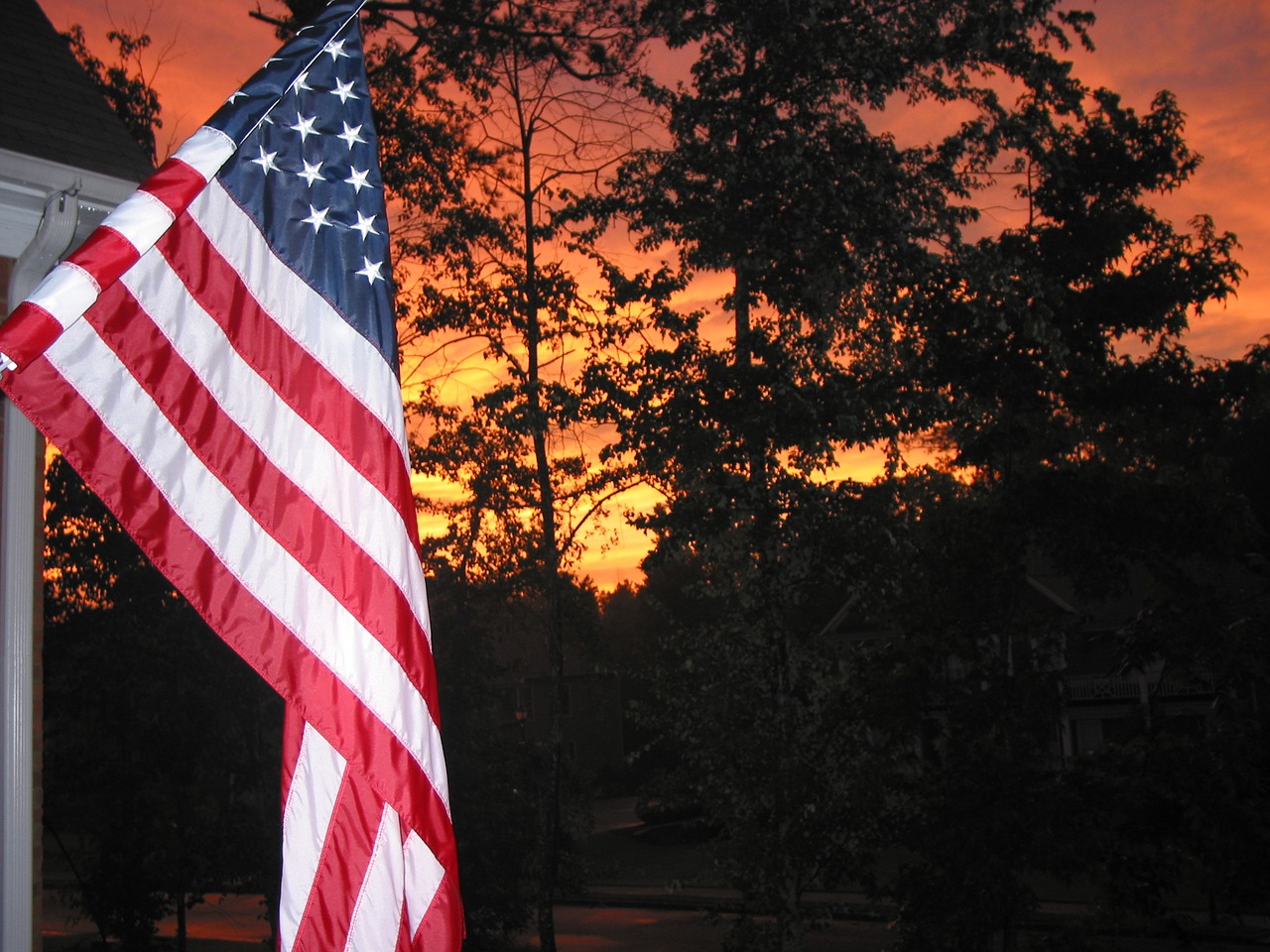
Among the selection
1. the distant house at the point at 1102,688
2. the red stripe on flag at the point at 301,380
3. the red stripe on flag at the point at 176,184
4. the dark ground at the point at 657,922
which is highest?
the red stripe on flag at the point at 176,184

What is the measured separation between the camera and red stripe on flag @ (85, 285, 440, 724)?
11.0 feet

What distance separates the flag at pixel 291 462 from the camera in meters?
3.30

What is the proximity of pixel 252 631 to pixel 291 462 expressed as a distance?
524 mm

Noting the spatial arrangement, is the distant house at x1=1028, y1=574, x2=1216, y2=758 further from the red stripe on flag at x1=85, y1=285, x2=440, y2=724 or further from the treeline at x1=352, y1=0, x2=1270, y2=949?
the red stripe on flag at x1=85, y1=285, x2=440, y2=724

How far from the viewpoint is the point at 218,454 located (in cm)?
344

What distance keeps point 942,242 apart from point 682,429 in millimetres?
4484

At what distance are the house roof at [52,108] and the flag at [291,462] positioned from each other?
1.71 meters

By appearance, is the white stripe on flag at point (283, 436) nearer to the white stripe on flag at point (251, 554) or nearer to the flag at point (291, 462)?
the flag at point (291, 462)

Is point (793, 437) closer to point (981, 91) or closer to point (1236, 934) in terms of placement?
point (981, 91)

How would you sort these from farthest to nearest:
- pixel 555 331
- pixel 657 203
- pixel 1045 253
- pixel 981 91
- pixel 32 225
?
pixel 555 331, pixel 657 203, pixel 981 91, pixel 1045 253, pixel 32 225

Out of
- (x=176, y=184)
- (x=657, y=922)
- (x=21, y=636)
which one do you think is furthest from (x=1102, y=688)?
(x=176, y=184)

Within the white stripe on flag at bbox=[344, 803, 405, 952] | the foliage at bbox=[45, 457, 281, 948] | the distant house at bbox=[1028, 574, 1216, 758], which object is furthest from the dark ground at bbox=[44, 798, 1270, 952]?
the distant house at bbox=[1028, 574, 1216, 758]

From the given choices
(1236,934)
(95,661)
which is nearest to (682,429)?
(95,661)

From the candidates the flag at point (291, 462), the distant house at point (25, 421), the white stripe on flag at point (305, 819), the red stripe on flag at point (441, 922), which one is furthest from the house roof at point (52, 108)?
the red stripe on flag at point (441, 922)
